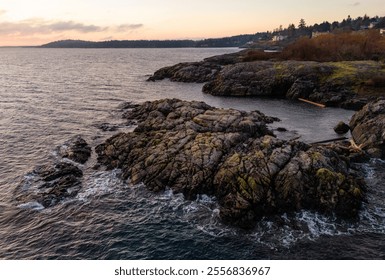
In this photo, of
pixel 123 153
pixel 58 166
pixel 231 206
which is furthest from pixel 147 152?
pixel 231 206

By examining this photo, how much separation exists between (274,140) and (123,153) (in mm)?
Answer: 18510

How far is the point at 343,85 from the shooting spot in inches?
3088

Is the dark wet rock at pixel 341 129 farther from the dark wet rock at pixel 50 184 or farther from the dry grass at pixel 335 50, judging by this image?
the dry grass at pixel 335 50

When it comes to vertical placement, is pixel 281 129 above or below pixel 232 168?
below

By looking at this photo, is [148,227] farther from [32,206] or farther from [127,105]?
[127,105]

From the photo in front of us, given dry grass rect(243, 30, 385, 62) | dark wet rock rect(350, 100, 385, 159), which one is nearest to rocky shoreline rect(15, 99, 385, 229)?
dark wet rock rect(350, 100, 385, 159)

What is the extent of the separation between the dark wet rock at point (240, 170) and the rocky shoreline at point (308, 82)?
4018 centimetres

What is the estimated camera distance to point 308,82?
271ft

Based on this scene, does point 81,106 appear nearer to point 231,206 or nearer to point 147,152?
point 147,152

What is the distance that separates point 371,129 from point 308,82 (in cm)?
4083

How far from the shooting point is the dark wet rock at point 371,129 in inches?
1628

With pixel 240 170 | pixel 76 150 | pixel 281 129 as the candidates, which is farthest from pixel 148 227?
pixel 281 129

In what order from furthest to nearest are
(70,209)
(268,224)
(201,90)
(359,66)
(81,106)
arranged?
(201,90), (359,66), (81,106), (70,209), (268,224)
